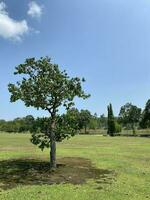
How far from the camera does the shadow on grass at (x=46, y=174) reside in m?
20.3

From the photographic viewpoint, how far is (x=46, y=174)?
22.6m

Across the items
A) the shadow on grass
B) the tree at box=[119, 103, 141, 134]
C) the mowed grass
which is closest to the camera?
the mowed grass

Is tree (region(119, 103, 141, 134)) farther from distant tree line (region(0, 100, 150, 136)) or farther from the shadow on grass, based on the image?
the shadow on grass

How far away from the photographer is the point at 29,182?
65.9 feet

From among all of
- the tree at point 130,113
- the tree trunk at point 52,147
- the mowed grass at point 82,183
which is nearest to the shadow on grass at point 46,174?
the mowed grass at point 82,183

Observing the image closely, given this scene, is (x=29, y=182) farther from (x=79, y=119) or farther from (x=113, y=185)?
(x=79, y=119)

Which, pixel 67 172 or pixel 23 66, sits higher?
pixel 23 66

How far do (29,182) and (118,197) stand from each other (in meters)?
5.61

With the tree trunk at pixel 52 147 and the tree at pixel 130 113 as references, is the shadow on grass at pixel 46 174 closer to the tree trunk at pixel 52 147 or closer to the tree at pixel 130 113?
the tree trunk at pixel 52 147

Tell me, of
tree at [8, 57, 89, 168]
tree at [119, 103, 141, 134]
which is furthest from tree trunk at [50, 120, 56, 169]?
tree at [119, 103, 141, 134]

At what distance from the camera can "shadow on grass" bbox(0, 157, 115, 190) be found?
2033 cm

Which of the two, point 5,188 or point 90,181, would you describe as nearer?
point 5,188

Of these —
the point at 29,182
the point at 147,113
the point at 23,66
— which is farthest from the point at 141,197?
the point at 147,113

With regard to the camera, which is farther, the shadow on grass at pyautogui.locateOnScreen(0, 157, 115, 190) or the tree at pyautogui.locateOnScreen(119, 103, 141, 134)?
the tree at pyautogui.locateOnScreen(119, 103, 141, 134)
